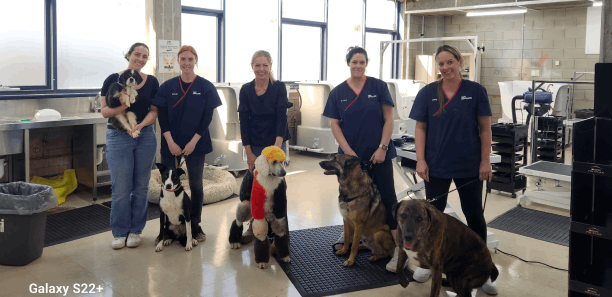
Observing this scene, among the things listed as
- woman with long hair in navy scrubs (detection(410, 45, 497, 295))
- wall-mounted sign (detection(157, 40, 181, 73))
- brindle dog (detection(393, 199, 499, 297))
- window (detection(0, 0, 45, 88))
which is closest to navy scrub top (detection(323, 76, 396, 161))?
woman with long hair in navy scrubs (detection(410, 45, 497, 295))

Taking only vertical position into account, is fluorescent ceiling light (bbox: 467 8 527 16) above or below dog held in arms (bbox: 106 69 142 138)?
above

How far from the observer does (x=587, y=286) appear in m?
2.08

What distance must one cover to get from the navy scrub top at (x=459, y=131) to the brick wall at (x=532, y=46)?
7.02 metres

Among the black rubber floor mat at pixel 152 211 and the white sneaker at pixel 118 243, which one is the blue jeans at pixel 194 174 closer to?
the white sneaker at pixel 118 243

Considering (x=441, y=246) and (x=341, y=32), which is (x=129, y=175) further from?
(x=341, y=32)

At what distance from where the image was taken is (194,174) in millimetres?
3646

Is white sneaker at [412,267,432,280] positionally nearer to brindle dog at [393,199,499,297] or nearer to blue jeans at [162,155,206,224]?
brindle dog at [393,199,499,297]

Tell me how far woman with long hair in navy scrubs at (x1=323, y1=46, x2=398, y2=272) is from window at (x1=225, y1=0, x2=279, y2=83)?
4.64 meters

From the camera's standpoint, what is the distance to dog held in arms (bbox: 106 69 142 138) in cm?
334

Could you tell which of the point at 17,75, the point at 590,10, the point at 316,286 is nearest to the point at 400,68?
the point at 590,10

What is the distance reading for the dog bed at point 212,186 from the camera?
4801mm

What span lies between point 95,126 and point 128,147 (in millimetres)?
1671

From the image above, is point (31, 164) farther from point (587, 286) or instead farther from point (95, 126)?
point (587, 286)

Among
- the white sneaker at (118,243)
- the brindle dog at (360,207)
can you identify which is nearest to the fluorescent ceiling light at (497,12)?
the brindle dog at (360,207)
